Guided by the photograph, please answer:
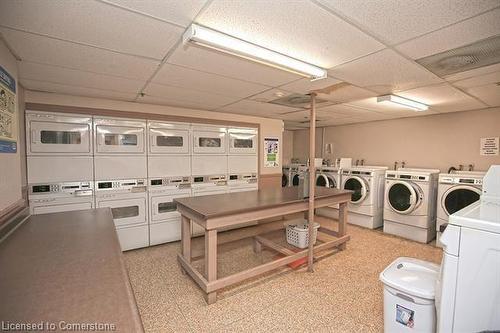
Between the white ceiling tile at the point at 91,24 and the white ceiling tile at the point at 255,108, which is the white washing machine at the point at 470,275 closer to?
the white ceiling tile at the point at 91,24

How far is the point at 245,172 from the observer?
4406 millimetres

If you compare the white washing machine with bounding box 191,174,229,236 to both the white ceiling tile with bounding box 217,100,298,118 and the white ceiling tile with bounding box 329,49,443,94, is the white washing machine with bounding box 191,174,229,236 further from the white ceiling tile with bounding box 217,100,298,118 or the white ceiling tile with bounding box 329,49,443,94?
the white ceiling tile with bounding box 329,49,443,94

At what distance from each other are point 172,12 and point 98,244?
138 centimetres

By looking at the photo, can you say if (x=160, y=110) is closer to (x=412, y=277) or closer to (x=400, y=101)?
(x=400, y=101)

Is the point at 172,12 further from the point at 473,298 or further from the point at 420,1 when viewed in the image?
the point at 473,298

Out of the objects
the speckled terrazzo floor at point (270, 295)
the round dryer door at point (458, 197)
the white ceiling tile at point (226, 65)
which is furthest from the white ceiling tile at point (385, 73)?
the speckled terrazzo floor at point (270, 295)

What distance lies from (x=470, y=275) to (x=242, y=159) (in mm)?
3485

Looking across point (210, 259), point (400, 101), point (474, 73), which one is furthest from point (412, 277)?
point (400, 101)

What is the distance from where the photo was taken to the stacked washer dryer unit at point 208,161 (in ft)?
12.6

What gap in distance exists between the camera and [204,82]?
2436mm

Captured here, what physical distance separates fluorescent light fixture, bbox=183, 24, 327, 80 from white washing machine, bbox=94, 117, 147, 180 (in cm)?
224

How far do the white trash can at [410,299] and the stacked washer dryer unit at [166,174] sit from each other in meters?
2.98

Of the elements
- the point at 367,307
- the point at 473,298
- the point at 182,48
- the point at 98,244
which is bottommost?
the point at 367,307

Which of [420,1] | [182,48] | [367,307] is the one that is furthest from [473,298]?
[182,48]
